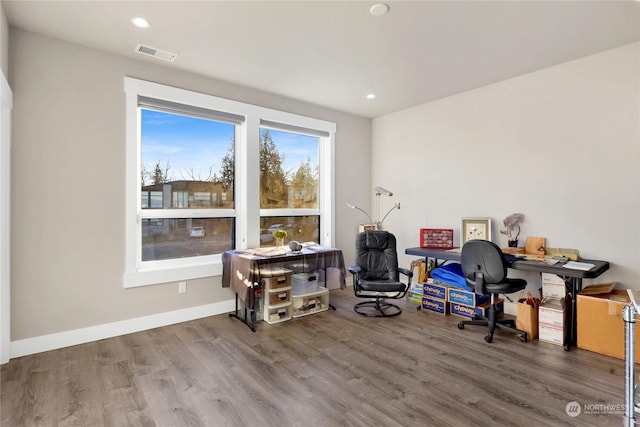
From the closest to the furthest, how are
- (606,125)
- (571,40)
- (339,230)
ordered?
1. (571,40)
2. (606,125)
3. (339,230)

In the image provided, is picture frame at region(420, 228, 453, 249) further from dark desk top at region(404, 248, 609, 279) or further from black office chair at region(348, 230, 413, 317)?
dark desk top at region(404, 248, 609, 279)

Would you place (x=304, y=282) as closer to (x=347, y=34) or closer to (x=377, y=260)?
(x=377, y=260)

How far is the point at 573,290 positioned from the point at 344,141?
3458mm

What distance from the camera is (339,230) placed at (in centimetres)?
521

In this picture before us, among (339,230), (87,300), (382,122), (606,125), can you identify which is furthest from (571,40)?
(87,300)

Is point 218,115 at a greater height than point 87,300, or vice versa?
point 218,115

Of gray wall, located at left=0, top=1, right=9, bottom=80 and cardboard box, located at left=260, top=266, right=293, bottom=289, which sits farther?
cardboard box, located at left=260, top=266, right=293, bottom=289

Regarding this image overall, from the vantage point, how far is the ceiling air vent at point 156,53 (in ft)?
10.3

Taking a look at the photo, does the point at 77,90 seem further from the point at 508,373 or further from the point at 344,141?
the point at 508,373

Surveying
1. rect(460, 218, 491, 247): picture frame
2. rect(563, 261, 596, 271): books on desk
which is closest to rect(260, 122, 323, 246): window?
rect(460, 218, 491, 247): picture frame

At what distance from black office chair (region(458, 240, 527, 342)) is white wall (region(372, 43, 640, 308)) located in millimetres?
804

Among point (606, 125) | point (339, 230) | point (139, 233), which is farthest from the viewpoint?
point (339, 230)

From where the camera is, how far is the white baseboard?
9.44ft

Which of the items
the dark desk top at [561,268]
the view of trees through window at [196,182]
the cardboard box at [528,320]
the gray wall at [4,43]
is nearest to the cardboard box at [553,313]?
the cardboard box at [528,320]
